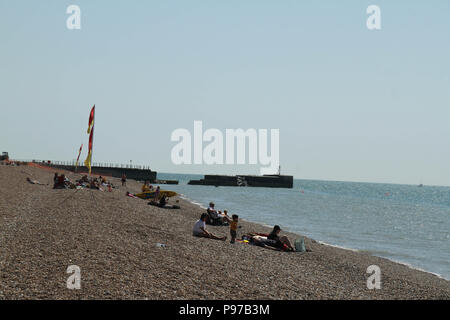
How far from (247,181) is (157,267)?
389ft

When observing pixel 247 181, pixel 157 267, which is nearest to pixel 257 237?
pixel 157 267

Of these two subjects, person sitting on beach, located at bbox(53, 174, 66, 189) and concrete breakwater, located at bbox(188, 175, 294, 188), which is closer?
person sitting on beach, located at bbox(53, 174, 66, 189)

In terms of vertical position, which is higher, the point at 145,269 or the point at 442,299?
the point at 145,269

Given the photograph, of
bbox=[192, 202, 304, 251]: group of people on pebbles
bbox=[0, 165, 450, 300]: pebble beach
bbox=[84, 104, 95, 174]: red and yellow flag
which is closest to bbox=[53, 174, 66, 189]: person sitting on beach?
bbox=[84, 104, 95, 174]: red and yellow flag

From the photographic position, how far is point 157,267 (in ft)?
33.9

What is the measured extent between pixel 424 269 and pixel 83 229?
45.4 feet

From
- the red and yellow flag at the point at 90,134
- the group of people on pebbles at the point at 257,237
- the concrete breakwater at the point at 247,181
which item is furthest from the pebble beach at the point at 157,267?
the concrete breakwater at the point at 247,181

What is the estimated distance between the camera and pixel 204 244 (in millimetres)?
15258

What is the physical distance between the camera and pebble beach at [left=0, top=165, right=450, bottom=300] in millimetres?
8555

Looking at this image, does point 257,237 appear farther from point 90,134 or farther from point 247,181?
point 247,181

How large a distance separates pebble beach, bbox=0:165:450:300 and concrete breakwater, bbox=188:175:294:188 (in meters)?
103

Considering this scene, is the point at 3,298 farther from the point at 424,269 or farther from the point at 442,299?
the point at 424,269

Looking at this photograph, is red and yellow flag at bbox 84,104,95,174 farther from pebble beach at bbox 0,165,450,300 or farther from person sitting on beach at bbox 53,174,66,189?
person sitting on beach at bbox 53,174,66,189
